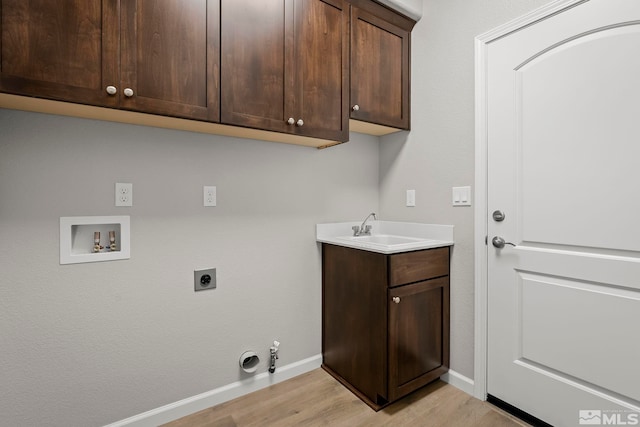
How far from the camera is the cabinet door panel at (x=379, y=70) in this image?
1872mm

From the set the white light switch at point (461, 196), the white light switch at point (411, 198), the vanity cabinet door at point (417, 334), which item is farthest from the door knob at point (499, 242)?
the white light switch at point (411, 198)

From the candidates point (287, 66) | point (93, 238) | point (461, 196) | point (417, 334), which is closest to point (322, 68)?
point (287, 66)

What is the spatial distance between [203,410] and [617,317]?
6.62 feet

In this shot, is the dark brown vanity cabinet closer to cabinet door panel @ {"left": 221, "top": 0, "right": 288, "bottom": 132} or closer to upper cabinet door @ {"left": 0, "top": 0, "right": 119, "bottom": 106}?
cabinet door panel @ {"left": 221, "top": 0, "right": 288, "bottom": 132}

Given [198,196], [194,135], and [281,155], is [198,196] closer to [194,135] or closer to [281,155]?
[194,135]

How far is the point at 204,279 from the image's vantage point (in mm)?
1693

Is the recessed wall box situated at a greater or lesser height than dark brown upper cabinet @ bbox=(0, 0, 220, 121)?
lesser

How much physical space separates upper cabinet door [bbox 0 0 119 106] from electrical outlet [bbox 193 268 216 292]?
91 centimetres

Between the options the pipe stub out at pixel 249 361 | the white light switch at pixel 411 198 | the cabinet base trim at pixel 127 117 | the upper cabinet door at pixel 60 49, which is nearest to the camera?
the upper cabinet door at pixel 60 49

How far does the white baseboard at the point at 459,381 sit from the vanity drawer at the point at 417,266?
2.01ft

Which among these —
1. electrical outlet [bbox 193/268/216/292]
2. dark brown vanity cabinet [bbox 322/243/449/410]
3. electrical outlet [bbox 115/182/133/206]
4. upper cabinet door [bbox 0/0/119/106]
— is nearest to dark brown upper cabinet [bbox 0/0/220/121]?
upper cabinet door [bbox 0/0/119/106]

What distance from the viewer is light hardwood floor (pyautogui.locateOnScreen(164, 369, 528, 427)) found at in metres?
1.57

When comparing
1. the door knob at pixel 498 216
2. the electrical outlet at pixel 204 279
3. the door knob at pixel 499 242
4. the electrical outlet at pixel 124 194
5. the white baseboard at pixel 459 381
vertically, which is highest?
the electrical outlet at pixel 124 194

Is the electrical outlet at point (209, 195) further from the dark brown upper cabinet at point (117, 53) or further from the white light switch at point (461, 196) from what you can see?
the white light switch at point (461, 196)
